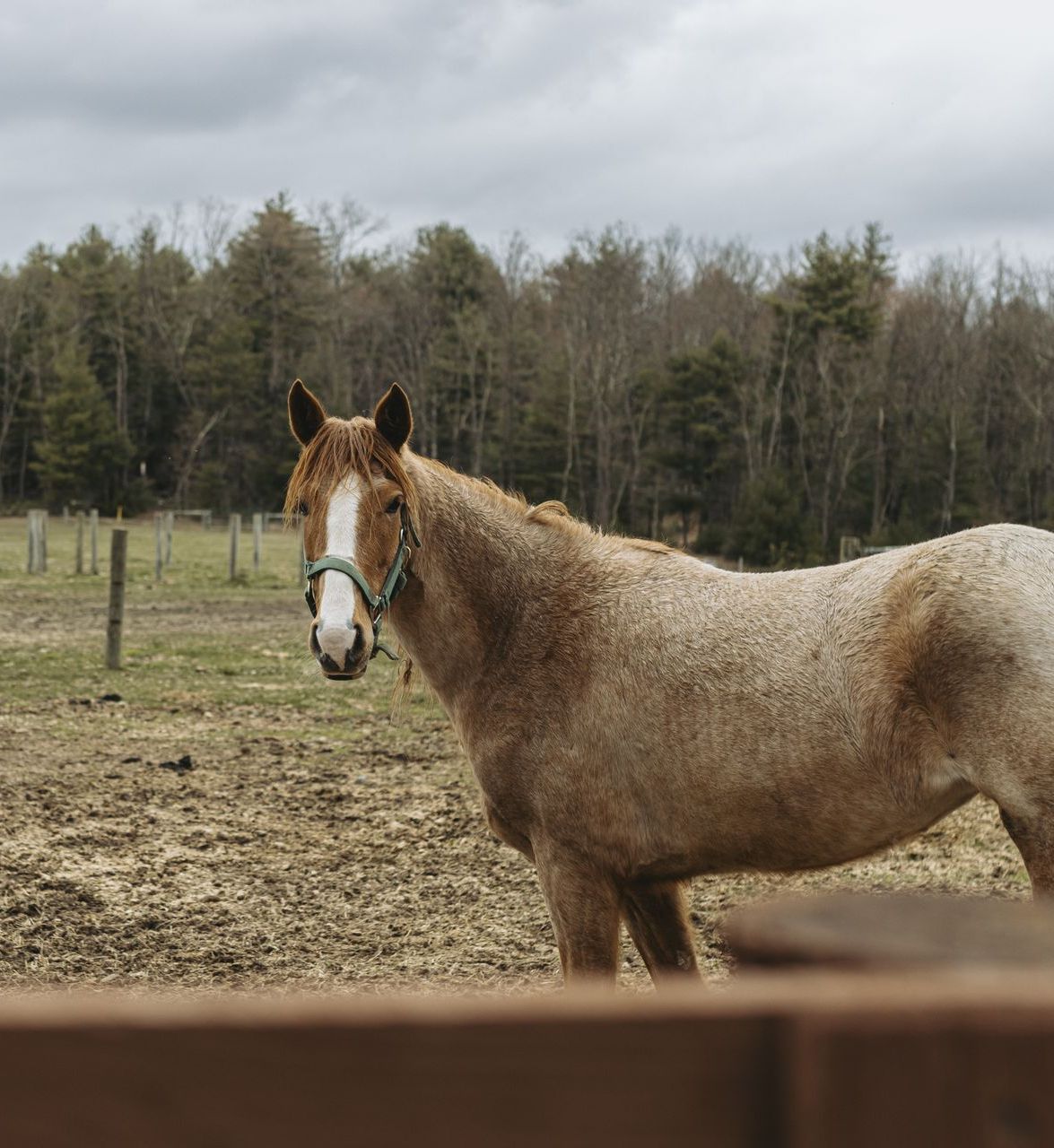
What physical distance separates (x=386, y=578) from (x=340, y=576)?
23cm

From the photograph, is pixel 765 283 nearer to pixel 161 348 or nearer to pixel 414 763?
pixel 161 348

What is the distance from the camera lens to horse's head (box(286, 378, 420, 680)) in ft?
11.6

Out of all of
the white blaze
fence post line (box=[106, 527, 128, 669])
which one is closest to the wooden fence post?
fence post line (box=[106, 527, 128, 669])

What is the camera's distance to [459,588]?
4.07 metres

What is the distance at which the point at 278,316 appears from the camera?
58188 mm

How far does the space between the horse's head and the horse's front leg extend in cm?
93

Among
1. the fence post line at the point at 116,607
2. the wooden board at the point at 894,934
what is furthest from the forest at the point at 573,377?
the wooden board at the point at 894,934

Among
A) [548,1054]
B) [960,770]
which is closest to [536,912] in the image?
[960,770]

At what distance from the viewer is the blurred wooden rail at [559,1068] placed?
69cm

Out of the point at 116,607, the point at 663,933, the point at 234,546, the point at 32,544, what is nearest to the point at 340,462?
the point at 663,933

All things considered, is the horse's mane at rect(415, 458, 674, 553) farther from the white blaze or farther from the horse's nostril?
the horse's nostril

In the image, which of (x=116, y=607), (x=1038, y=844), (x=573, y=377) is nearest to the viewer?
(x=1038, y=844)

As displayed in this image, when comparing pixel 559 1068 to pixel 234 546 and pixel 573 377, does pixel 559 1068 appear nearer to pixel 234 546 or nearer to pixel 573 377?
pixel 234 546

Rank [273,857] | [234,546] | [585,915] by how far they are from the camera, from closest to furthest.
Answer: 1. [585,915]
2. [273,857]
3. [234,546]
